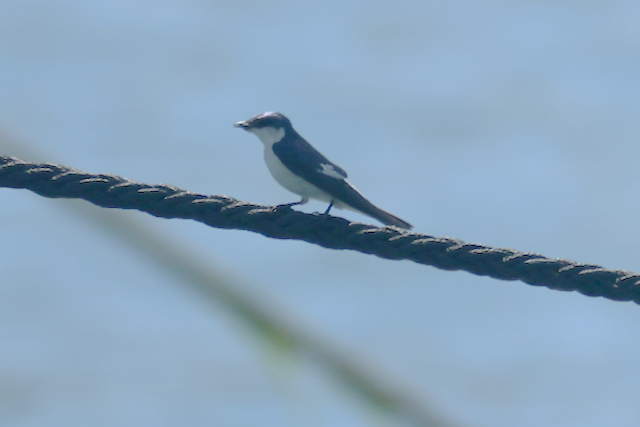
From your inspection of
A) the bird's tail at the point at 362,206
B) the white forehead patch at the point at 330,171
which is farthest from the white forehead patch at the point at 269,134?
the bird's tail at the point at 362,206

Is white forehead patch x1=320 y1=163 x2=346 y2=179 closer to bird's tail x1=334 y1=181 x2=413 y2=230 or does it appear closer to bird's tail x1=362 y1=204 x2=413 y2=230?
bird's tail x1=334 y1=181 x2=413 y2=230

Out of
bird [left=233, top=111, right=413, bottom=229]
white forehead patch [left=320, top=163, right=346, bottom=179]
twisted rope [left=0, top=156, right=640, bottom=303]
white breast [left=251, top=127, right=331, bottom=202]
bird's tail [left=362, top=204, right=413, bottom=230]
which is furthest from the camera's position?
white breast [left=251, top=127, right=331, bottom=202]

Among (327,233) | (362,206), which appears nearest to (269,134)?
(362,206)

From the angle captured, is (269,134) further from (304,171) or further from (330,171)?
(330,171)

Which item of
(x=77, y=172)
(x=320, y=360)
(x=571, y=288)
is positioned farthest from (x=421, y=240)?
(x=320, y=360)

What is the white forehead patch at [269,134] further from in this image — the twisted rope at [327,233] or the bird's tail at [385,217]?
the twisted rope at [327,233]

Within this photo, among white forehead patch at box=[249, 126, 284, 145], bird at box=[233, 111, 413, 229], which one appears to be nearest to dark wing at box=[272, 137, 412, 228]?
bird at box=[233, 111, 413, 229]

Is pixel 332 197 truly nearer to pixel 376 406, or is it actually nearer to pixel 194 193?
pixel 194 193
